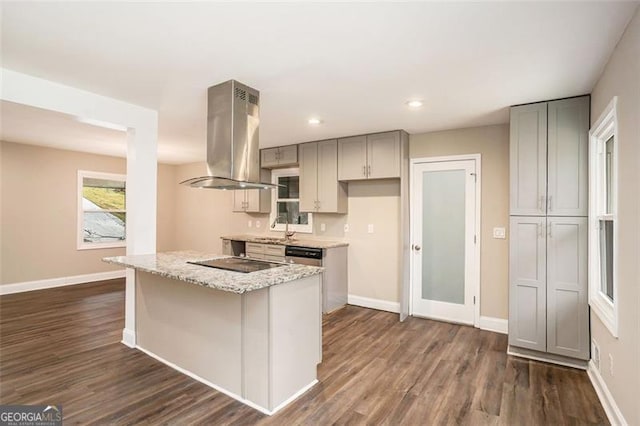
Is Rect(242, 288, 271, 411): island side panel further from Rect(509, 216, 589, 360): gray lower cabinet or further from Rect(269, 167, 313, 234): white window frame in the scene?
Rect(269, 167, 313, 234): white window frame


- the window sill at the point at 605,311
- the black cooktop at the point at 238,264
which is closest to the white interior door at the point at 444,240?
the window sill at the point at 605,311

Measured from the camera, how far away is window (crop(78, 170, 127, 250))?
6234 millimetres

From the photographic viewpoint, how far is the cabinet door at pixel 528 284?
315 centimetres

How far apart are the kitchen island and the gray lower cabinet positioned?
200cm

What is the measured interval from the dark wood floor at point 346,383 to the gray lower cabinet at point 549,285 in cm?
24

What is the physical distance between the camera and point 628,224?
199 cm

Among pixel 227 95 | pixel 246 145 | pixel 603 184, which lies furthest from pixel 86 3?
pixel 603 184

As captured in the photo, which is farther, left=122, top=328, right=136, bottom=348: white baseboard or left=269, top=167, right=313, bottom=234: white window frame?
left=269, top=167, right=313, bottom=234: white window frame

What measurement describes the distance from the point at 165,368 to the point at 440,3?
11.2 feet

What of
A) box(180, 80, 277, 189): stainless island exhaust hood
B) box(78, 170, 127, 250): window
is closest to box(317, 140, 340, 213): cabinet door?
box(180, 80, 277, 189): stainless island exhaust hood

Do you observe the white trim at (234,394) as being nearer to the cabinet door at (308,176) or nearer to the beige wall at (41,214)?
the cabinet door at (308,176)

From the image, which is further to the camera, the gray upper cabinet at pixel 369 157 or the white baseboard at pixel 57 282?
the white baseboard at pixel 57 282

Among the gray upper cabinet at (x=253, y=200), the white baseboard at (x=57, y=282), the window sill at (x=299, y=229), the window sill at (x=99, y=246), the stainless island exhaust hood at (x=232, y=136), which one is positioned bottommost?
the white baseboard at (x=57, y=282)

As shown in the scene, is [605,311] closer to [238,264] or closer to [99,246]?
[238,264]
